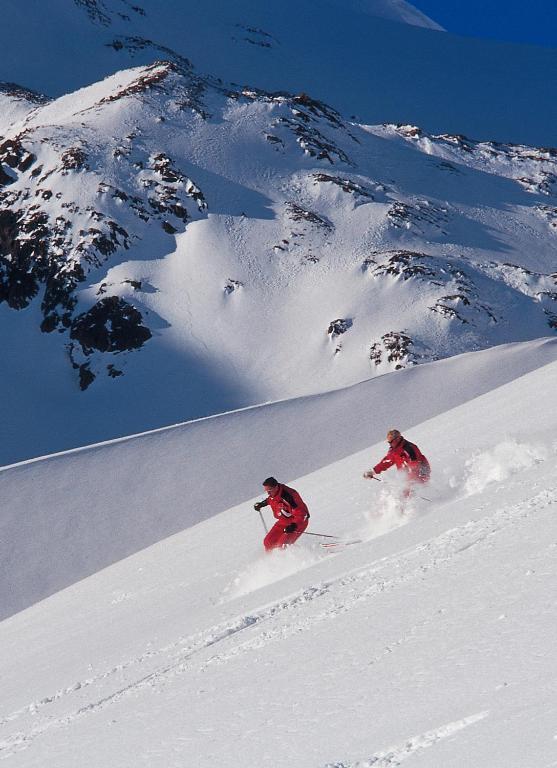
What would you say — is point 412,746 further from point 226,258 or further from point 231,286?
point 226,258

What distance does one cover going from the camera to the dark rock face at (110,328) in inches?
1913

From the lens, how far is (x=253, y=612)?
9297 mm

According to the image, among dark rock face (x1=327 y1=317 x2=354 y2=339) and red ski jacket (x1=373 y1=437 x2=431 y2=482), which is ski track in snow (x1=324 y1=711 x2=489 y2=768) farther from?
dark rock face (x1=327 y1=317 x2=354 y2=339)

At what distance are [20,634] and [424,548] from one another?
7606 millimetres

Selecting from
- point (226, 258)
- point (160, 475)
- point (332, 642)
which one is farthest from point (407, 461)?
point (226, 258)

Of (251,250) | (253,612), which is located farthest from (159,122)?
(253,612)

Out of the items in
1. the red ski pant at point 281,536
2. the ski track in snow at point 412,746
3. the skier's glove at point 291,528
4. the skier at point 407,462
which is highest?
the ski track in snow at point 412,746

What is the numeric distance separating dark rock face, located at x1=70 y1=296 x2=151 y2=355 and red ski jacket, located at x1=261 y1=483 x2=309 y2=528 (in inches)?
1419

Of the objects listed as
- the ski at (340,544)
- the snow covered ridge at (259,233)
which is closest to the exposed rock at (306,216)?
the snow covered ridge at (259,233)

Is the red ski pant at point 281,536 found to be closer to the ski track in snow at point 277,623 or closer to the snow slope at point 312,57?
the ski track in snow at point 277,623

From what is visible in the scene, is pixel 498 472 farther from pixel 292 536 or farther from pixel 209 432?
pixel 209 432

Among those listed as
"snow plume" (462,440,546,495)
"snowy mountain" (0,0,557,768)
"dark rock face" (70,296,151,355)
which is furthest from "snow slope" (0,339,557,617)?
"dark rock face" (70,296,151,355)

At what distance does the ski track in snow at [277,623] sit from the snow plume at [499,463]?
10.8ft

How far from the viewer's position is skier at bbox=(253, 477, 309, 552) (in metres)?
13.1
